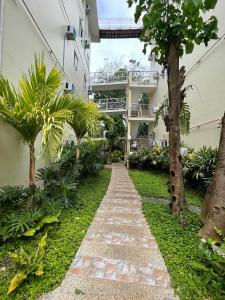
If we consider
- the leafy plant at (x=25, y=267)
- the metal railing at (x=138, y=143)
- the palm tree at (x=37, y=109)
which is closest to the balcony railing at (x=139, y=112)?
the metal railing at (x=138, y=143)

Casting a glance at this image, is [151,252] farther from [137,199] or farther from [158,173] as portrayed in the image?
[158,173]

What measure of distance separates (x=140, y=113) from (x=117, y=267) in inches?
603

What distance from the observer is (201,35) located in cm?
440

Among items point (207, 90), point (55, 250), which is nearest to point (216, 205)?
point (55, 250)

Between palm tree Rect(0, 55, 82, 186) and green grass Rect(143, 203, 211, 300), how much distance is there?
7.25 ft

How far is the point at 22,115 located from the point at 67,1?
739cm

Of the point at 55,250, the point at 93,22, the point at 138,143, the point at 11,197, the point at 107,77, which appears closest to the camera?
the point at 55,250

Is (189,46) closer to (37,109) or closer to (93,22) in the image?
(37,109)

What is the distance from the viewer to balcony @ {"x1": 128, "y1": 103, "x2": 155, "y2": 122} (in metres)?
16.9

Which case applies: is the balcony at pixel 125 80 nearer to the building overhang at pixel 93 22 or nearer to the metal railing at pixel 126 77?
the metal railing at pixel 126 77

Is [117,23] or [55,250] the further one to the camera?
[117,23]

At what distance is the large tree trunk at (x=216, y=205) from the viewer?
3.53m

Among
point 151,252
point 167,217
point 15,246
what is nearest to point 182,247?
point 151,252

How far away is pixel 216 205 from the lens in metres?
3.62
